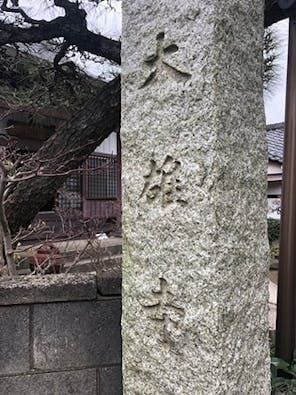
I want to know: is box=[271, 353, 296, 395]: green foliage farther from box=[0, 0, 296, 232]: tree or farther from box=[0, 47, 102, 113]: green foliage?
box=[0, 47, 102, 113]: green foliage

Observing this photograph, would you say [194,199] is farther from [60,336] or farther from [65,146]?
[65,146]

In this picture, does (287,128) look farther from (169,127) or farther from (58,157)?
(58,157)

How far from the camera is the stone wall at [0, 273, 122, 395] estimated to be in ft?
5.43

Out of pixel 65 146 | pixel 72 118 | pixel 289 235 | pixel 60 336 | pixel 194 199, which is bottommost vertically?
pixel 60 336

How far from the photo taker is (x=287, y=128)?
1.92m

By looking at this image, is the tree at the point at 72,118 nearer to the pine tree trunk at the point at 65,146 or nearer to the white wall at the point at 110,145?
the pine tree trunk at the point at 65,146

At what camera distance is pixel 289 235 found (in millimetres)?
1884

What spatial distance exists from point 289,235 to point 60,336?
1194 mm

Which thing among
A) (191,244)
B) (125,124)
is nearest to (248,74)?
(125,124)

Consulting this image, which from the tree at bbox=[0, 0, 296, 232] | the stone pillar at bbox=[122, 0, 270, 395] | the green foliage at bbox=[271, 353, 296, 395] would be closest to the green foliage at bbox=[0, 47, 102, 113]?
the tree at bbox=[0, 0, 296, 232]

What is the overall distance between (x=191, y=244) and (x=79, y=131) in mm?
2067

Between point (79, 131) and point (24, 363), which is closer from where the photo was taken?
point (24, 363)

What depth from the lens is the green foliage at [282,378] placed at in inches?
69.1

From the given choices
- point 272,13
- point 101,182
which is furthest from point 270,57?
point 101,182
